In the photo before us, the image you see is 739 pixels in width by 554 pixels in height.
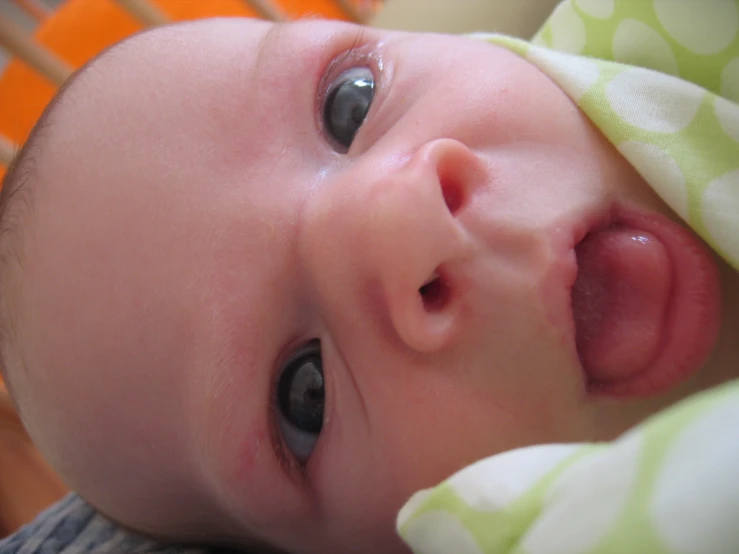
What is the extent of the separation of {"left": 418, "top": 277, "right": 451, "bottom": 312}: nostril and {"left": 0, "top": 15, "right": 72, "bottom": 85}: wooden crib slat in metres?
0.89

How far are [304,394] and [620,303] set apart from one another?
11.9 inches

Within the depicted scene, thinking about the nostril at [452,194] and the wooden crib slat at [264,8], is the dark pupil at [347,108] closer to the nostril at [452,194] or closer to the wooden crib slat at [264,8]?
the nostril at [452,194]

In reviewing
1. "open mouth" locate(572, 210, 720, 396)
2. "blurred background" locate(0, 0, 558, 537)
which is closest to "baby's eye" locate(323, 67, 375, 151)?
"open mouth" locate(572, 210, 720, 396)

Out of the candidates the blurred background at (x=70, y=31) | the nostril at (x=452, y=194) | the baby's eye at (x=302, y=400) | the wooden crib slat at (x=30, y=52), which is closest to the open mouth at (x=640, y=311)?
the nostril at (x=452, y=194)

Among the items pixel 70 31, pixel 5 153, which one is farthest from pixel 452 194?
pixel 70 31

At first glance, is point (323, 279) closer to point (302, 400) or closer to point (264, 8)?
point (302, 400)

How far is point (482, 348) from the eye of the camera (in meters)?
0.50

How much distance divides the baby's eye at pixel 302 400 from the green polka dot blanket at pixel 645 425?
19cm

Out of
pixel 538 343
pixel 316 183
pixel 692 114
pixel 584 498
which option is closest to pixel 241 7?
pixel 316 183

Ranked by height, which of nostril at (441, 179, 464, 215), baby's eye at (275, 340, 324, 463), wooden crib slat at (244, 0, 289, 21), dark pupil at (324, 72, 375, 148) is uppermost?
wooden crib slat at (244, 0, 289, 21)

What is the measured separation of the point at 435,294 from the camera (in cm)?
52

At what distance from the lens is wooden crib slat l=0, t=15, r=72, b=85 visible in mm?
1098

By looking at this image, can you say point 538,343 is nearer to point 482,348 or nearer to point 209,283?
point 482,348

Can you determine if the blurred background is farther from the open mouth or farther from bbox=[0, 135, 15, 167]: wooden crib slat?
the open mouth
